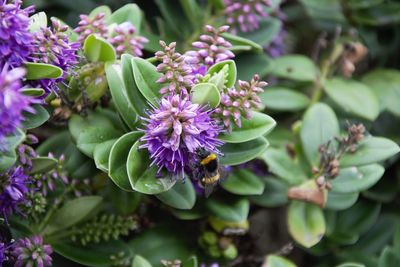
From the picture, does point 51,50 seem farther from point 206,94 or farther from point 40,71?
point 206,94

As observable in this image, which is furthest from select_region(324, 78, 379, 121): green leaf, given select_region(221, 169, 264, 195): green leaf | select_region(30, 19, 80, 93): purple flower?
select_region(30, 19, 80, 93): purple flower

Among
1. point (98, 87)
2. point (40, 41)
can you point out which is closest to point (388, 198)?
point (98, 87)

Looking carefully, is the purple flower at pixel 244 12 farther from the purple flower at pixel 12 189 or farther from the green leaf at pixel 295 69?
the purple flower at pixel 12 189

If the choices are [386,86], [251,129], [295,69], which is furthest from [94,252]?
[386,86]

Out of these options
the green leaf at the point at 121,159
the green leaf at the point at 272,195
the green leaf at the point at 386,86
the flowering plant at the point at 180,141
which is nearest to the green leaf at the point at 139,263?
the flowering plant at the point at 180,141

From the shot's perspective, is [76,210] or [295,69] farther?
[295,69]

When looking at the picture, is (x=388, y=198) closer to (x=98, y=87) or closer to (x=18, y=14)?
(x=98, y=87)
